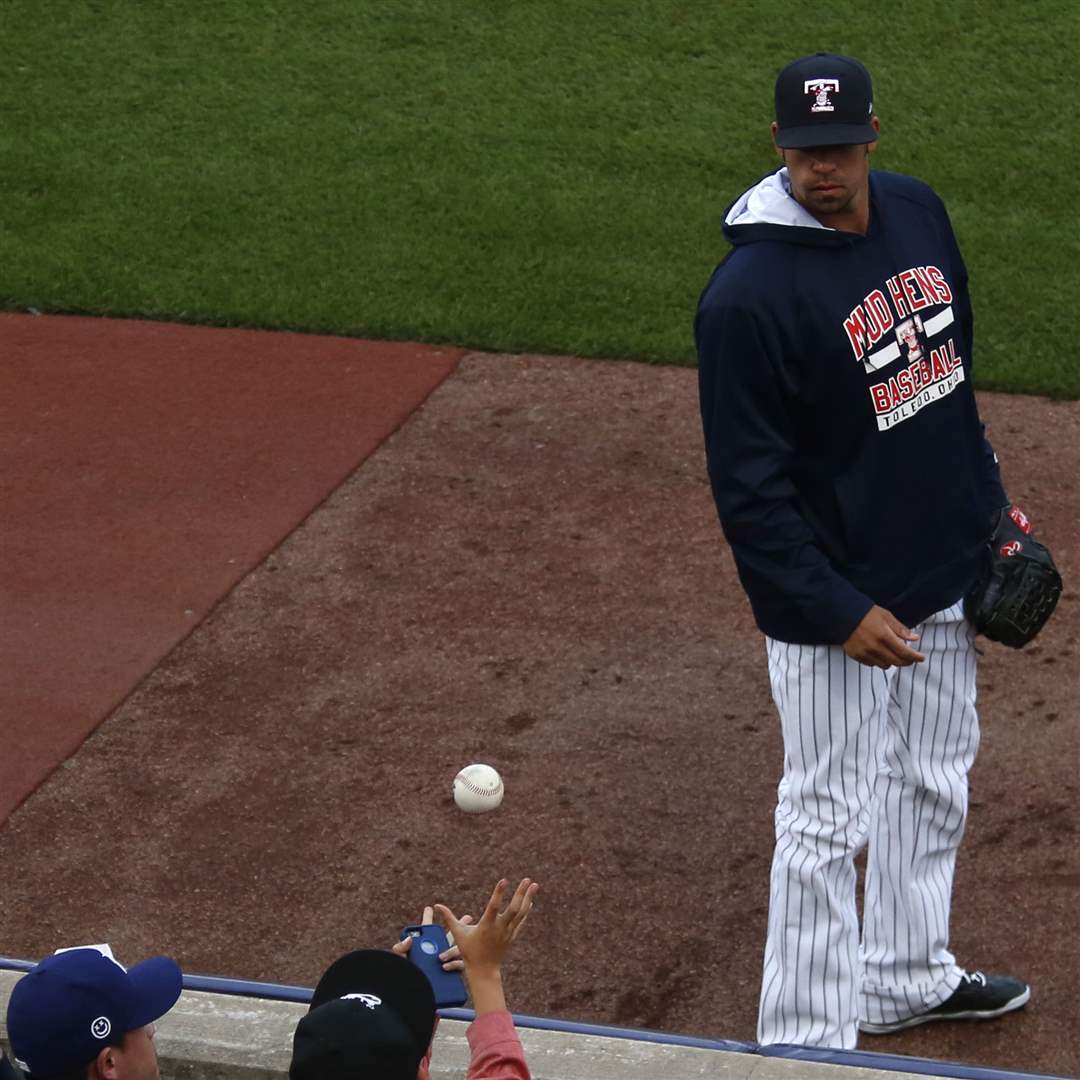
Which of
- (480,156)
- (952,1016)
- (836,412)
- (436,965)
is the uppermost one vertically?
(836,412)

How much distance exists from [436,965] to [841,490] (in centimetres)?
115

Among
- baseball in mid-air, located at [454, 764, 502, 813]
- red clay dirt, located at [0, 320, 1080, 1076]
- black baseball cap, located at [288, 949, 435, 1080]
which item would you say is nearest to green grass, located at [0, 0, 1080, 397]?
red clay dirt, located at [0, 320, 1080, 1076]

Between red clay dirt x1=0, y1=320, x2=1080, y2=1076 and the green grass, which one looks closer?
red clay dirt x1=0, y1=320, x2=1080, y2=1076

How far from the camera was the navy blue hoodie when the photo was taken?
3.43 metres

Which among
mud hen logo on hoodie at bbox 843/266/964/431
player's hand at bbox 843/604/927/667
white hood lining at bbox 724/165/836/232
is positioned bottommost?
player's hand at bbox 843/604/927/667

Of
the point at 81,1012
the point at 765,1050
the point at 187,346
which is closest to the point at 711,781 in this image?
the point at 765,1050

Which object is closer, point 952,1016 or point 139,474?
point 952,1016

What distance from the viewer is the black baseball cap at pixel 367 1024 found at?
237cm

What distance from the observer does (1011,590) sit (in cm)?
368

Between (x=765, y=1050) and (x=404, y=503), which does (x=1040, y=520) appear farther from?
(x=765, y=1050)

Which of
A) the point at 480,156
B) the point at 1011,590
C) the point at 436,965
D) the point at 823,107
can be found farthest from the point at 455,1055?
the point at 480,156

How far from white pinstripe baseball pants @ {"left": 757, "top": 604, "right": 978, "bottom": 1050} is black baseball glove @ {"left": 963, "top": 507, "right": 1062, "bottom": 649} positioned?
0.17 feet

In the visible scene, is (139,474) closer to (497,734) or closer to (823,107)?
(497,734)

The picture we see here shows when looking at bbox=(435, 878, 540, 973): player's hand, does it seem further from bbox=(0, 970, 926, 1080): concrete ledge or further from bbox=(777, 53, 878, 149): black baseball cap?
bbox=(777, 53, 878, 149): black baseball cap
